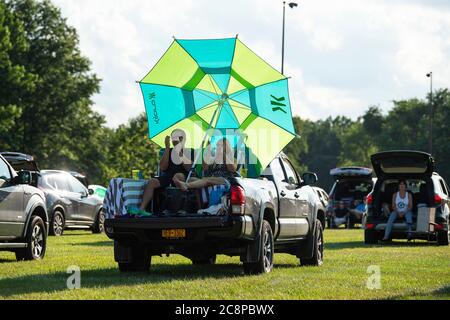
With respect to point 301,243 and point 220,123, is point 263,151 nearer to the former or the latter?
point 220,123

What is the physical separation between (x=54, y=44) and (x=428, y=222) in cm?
5506

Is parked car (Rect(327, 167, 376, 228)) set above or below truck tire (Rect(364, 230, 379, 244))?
above

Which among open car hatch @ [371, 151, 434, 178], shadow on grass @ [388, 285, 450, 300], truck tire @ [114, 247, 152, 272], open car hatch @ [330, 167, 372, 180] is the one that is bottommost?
shadow on grass @ [388, 285, 450, 300]

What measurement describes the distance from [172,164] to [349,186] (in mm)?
27844

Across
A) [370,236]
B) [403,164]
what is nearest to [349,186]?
[370,236]

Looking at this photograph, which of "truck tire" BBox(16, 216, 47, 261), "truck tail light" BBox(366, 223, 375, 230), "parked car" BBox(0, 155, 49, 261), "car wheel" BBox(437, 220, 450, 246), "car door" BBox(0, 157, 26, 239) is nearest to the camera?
"car door" BBox(0, 157, 26, 239)

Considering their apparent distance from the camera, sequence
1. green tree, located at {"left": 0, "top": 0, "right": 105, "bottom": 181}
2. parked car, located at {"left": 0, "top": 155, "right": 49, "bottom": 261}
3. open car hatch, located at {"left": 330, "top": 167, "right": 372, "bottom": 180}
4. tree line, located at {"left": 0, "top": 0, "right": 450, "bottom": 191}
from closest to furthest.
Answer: parked car, located at {"left": 0, "top": 155, "right": 49, "bottom": 261} → open car hatch, located at {"left": 330, "top": 167, "right": 372, "bottom": 180} → tree line, located at {"left": 0, "top": 0, "right": 450, "bottom": 191} → green tree, located at {"left": 0, "top": 0, "right": 105, "bottom": 181}

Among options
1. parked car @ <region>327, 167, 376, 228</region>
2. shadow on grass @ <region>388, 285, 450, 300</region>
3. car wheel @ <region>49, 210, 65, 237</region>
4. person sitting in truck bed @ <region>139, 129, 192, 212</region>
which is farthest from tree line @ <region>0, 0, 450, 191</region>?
shadow on grass @ <region>388, 285, 450, 300</region>

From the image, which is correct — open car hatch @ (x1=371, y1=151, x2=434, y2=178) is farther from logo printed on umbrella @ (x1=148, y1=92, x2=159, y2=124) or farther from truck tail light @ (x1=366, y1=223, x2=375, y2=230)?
logo printed on umbrella @ (x1=148, y1=92, x2=159, y2=124)

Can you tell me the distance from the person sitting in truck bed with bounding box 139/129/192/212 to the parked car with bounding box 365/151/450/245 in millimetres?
10020

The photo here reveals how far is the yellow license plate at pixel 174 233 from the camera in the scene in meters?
13.8

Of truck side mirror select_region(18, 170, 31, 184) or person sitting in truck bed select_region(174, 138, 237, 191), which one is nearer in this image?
person sitting in truck bed select_region(174, 138, 237, 191)

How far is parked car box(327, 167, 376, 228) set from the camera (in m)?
40.4

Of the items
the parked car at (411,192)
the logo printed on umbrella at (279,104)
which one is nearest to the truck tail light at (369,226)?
the parked car at (411,192)
